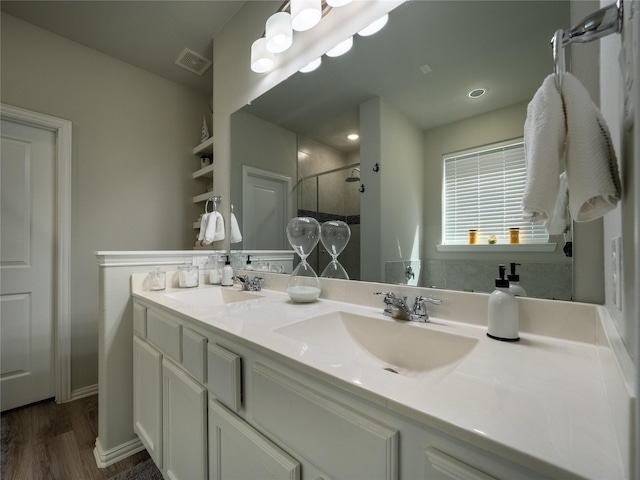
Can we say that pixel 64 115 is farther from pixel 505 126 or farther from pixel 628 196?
pixel 628 196

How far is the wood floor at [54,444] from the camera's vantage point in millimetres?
1330

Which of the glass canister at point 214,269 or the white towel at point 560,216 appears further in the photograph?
the glass canister at point 214,269

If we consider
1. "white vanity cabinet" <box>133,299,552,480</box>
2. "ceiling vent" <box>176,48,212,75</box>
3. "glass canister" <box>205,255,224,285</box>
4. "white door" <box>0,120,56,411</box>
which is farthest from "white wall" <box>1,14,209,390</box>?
"white vanity cabinet" <box>133,299,552,480</box>

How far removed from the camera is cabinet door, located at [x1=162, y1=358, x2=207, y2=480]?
875 mm

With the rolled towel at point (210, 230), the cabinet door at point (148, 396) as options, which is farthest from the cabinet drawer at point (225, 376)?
the rolled towel at point (210, 230)

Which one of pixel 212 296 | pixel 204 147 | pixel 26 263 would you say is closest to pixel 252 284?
pixel 212 296

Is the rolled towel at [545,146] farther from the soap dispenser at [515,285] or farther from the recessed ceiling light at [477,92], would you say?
the recessed ceiling light at [477,92]

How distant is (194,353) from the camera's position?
920mm

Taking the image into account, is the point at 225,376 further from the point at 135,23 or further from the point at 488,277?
the point at 135,23

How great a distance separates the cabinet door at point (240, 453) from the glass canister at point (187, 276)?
0.89 metres

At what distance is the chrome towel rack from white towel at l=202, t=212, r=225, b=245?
6.02ft

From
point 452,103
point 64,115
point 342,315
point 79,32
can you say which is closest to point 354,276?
point 342,315

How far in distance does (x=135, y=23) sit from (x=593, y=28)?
2.55m

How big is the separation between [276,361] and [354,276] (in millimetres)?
603
